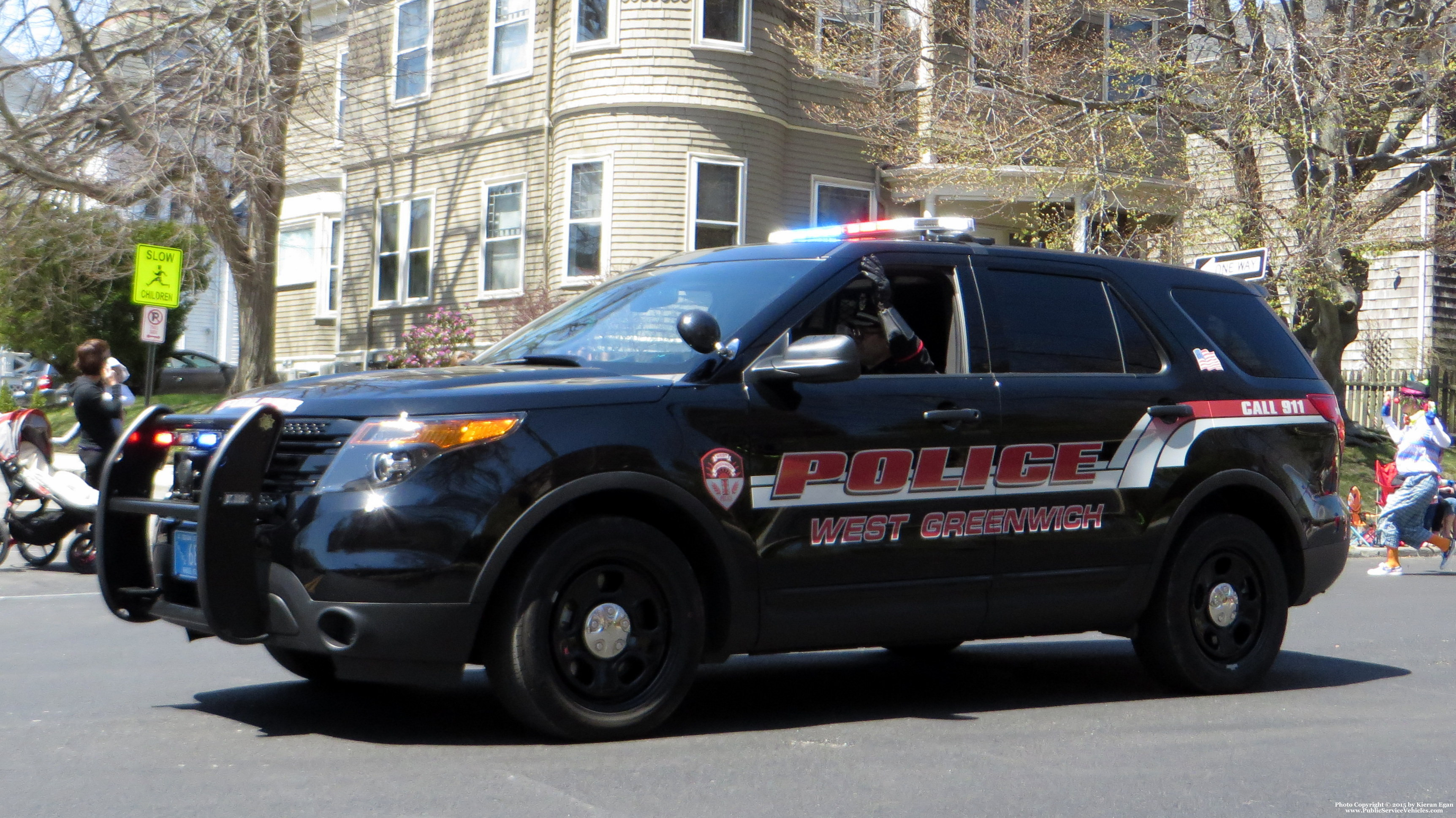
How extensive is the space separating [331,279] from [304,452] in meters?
26.4

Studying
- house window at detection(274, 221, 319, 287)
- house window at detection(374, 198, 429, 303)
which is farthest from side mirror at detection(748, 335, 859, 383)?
house window at detection(274, 221, 319, 287)

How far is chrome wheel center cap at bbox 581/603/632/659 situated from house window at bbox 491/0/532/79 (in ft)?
68.7

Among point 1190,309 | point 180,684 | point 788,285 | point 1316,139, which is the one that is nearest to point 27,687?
point 180,684

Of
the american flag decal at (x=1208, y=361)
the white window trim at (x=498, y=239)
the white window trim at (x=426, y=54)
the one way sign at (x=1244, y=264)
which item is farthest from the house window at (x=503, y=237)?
the american flag decal at (x=1208, y=361)

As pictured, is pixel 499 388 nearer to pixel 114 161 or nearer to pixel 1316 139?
pixel 1316 139

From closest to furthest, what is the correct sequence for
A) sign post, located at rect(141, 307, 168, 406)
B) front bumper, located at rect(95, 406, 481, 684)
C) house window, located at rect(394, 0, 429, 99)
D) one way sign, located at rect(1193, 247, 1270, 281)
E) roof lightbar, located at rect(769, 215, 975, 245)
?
front bumper, located at rect(95, 406, 481, 684) → roof lightbar, located at rect(769, 215, 975, 245) → one way sign, located at rect(1193, 247, 1270, 281) → sign post, located at rect(141, 307, 168, 406) → house window, located at rect(394, 0, 429, 99)

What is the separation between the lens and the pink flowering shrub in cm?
2397

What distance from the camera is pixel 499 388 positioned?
18.0 feet

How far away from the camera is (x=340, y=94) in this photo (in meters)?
27.2

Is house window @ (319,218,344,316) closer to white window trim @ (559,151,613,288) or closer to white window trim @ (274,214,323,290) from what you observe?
white window trim @ (274,214,323,290)

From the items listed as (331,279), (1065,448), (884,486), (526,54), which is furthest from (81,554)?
(331,279)

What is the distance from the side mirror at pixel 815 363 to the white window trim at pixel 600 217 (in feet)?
55.9

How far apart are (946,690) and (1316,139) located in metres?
14.3

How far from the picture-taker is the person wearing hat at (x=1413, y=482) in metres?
15.1
